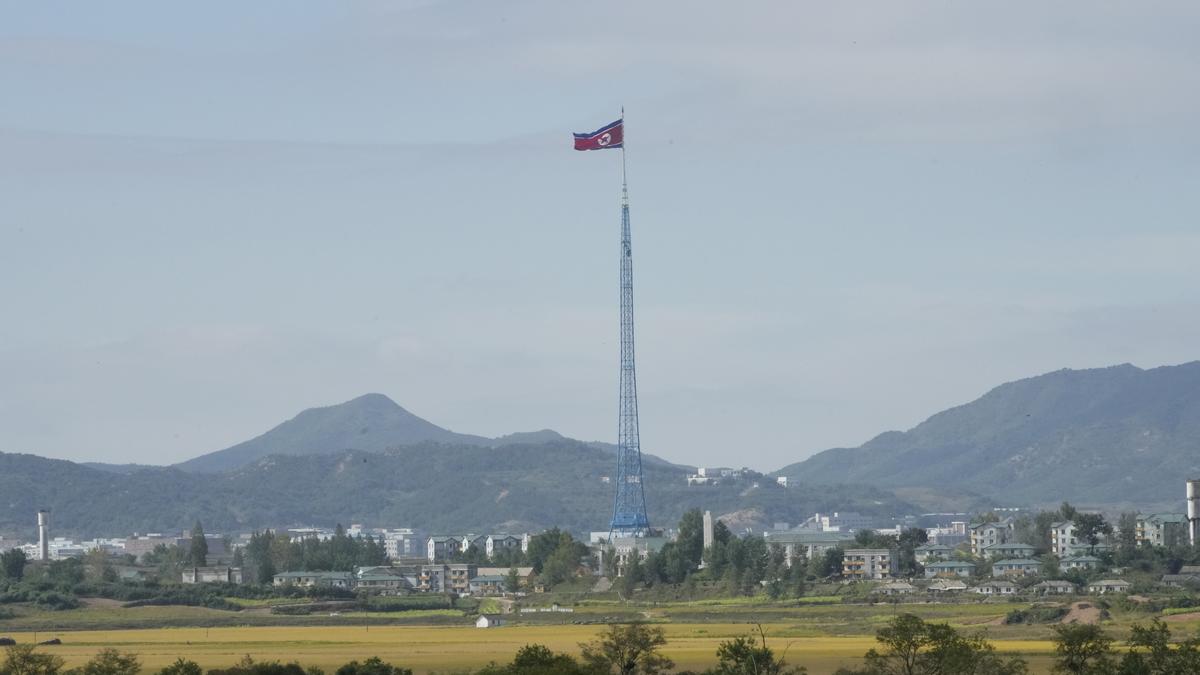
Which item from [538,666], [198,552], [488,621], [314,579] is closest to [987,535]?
[314,579]

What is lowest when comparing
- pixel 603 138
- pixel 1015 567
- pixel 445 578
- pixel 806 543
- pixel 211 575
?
pixel 445 578

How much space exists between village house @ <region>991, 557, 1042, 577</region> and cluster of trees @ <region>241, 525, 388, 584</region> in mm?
50975

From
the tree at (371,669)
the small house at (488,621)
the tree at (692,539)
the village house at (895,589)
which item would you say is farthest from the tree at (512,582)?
the tree at (371,669)

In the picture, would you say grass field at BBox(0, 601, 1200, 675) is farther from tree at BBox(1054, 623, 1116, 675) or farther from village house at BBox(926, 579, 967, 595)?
village house at BBox(926, 579, 967, 595)

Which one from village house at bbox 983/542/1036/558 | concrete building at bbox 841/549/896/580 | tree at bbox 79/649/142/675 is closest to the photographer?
tree at bbox 79/649/142/675

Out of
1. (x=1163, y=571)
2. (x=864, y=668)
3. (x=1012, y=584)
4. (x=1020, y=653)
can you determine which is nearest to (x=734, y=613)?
(x=1012, y=584)

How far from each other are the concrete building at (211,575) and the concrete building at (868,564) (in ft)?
146

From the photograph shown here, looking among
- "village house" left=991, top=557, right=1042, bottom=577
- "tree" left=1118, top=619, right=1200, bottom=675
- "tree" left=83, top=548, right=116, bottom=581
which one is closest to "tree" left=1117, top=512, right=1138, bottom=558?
"village house" left=991, top=557, right=1042, bottom=577

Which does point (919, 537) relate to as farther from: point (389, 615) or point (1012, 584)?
point (389, 615)

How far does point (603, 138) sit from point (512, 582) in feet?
109

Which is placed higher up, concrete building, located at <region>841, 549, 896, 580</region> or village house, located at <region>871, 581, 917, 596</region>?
concrete building, located at <region>841, 549, 896, 580</region>

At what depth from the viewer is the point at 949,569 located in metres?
148

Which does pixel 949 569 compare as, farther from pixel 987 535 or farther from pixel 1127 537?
pixel 987 535

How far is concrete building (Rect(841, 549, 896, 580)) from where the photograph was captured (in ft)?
487
